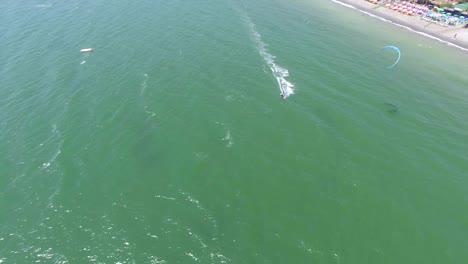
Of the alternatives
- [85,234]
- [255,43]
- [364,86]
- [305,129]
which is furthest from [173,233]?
[255,43]

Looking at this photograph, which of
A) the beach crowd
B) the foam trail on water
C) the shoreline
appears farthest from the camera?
the beach crowd

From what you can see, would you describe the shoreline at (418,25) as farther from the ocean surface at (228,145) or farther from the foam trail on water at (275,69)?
the foam trail on water at (275,69)

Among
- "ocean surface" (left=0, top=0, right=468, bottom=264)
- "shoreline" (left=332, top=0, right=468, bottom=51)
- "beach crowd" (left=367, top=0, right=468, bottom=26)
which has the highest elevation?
"beach crowd" (left=367, top=0, right=468, bottom=26)

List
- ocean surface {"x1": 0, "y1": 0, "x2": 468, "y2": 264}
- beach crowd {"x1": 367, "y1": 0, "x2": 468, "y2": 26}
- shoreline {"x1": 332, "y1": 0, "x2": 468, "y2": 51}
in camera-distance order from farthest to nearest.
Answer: beach crowd {"x1": 367, "y1": 0, "x2": 468, "y2": 26}, shoreline {"x1": 332, "y1": 0, "x2": 468, "y2": 51}, ocean surface {"x1": 0, "y1": 0, "x2": 468, "y2": 264}

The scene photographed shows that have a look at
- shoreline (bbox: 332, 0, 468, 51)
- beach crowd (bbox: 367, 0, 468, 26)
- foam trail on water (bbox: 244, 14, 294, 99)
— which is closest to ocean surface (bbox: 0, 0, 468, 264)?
foam trail on water (bbox: 244, 14, 294, 99)

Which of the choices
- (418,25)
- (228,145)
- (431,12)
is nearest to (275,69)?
(228,145)

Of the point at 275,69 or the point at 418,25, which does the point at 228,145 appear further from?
the point at 418,25

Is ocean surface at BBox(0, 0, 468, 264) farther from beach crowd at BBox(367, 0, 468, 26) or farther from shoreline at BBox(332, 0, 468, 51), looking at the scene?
beach crowd at BBox(367, 0, 468, 26)

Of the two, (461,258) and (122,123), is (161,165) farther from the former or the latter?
(461,258)
